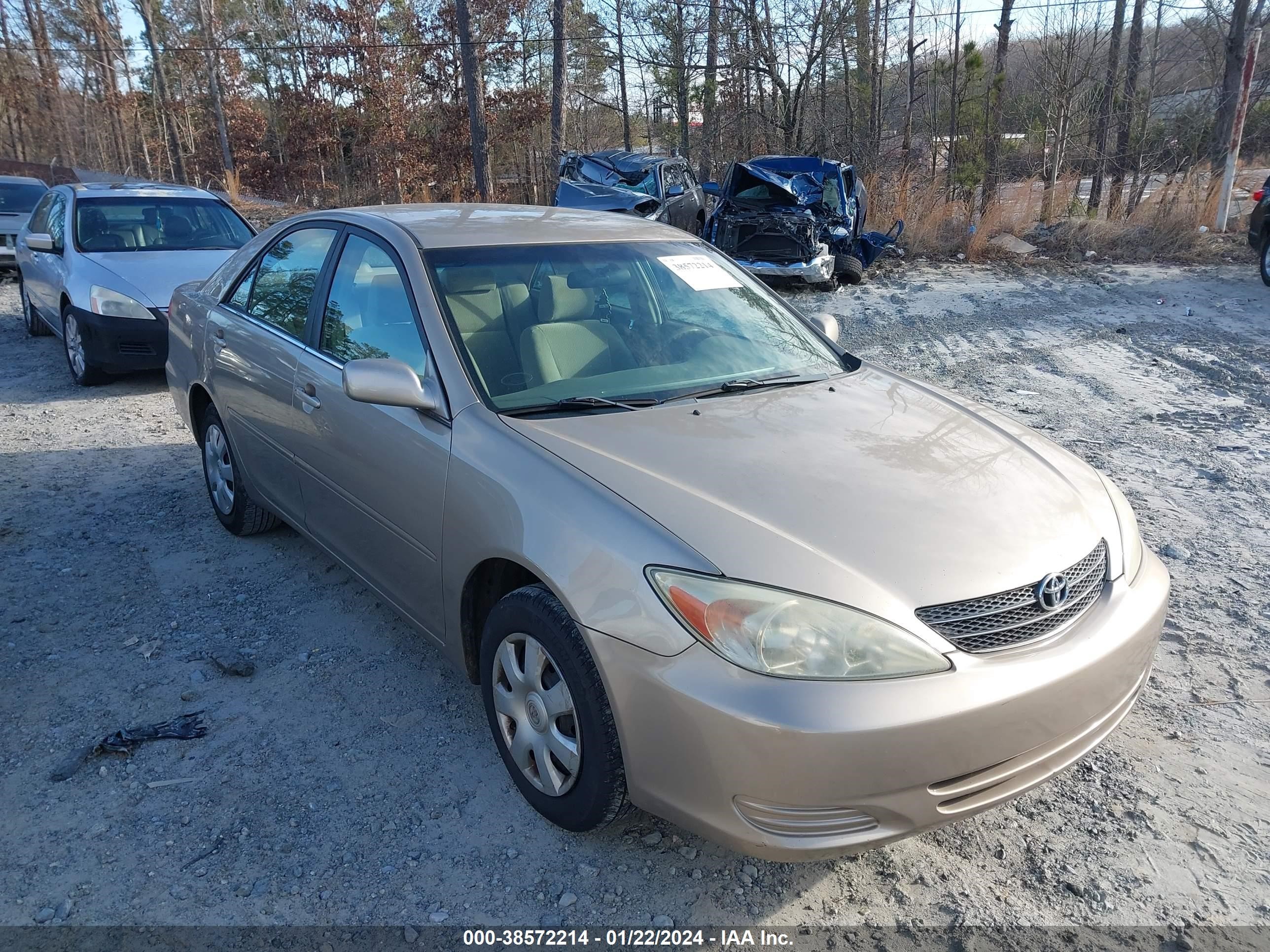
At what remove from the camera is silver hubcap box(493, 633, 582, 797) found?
247 centimetres

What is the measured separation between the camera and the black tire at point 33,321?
9750 mm

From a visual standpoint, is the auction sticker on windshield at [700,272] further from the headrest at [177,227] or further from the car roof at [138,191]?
the car roof at [138,191]

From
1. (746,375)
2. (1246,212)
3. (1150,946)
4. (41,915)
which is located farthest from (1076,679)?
(1246,212)

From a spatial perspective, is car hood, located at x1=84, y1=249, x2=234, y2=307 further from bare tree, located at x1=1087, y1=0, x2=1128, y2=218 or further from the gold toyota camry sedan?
bare tree, located at x1=1087, y1=0, x2=1128, y2=218

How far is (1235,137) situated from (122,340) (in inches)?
628

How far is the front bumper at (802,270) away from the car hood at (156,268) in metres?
6.57

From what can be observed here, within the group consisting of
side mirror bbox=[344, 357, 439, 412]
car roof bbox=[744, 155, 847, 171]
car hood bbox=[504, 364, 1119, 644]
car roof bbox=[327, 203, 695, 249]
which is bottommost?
car hood bbox=[504, 364, 1119, 644]

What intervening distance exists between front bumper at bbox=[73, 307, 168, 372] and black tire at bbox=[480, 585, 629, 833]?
6.18m

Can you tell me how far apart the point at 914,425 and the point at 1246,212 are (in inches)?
638

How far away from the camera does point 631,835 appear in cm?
263

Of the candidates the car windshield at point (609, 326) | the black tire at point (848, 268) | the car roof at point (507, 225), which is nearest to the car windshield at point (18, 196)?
the black tire at point (848, 268)

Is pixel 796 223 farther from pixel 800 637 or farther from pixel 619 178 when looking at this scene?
pixel 800 637

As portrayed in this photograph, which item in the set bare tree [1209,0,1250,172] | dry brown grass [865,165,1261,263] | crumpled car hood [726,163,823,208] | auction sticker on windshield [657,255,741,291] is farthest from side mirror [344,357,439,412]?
bare tree [1209,0,1250,172]

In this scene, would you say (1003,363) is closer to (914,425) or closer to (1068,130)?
(914,425)
